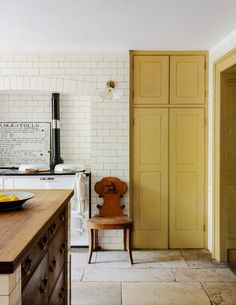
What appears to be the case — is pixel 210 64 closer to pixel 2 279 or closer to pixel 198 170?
pixel 198 170

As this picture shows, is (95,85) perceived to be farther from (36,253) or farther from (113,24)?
(36,253)

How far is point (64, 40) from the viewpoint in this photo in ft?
12.3

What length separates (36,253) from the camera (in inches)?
64.1

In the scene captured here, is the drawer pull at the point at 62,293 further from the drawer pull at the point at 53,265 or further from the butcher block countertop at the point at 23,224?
the butcher block countertop at the point at 23,224

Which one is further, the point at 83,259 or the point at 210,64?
the point at 210,64

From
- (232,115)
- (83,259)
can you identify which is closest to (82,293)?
(83,259)

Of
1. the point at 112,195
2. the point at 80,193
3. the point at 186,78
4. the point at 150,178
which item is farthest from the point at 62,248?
the point at 186,78

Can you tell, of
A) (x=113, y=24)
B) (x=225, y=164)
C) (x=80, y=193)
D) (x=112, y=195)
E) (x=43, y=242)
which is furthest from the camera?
(x=112, y=195)

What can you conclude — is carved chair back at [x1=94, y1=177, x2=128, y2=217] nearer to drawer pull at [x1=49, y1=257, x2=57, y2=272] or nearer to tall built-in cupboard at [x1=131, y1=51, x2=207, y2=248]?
→ tall built-in cupboard at [x1=131, y1=51, x2=207, y2=248]

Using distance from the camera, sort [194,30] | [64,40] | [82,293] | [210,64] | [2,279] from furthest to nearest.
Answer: [210,64], [64,40], [194,30], [82,293], [2,279]

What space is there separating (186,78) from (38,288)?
326 centimetres

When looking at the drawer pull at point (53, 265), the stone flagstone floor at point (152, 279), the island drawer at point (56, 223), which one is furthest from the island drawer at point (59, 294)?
the stone flagstone floor at point (152, 279)

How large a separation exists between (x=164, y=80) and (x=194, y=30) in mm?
848

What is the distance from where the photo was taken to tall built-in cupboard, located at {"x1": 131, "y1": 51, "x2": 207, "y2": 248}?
4.13 meters
